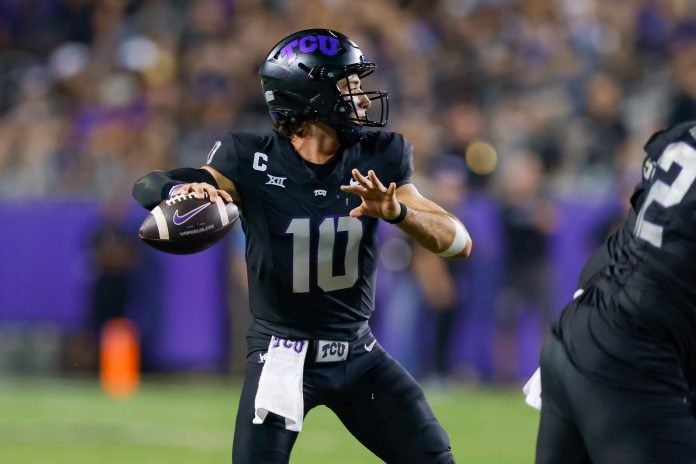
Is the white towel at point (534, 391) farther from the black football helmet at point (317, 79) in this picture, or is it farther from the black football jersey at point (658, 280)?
the black football helmet at point (317, 79)

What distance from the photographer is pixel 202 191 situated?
421 centimetres

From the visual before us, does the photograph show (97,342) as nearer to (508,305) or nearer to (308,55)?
(508,305)

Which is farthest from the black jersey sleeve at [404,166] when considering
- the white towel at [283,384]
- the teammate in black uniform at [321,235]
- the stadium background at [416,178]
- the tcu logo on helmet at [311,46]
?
the stadium background at [416,178]

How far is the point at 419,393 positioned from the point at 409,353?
6001 mm

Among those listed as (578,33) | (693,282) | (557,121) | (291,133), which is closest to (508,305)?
(557,121)

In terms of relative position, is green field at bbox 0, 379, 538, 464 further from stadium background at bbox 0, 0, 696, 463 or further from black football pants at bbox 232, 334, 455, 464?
black football pants at bbox 232, 334, 455, 464

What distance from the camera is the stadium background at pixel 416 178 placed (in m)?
10.5

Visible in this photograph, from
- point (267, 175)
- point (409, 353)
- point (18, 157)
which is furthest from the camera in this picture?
point (18, 157)

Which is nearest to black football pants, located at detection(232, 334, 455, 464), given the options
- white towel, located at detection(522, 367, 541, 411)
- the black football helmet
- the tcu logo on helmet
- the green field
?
white towel, located at detection(522, 367, 541, 411)

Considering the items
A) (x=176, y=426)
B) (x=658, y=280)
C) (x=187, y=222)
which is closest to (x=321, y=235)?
(x=187, y=222)

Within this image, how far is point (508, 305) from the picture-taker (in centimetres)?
1059

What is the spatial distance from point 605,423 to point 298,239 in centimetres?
134

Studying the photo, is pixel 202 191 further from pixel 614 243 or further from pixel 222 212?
pixel 614 243

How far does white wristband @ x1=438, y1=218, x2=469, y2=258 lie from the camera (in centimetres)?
440
